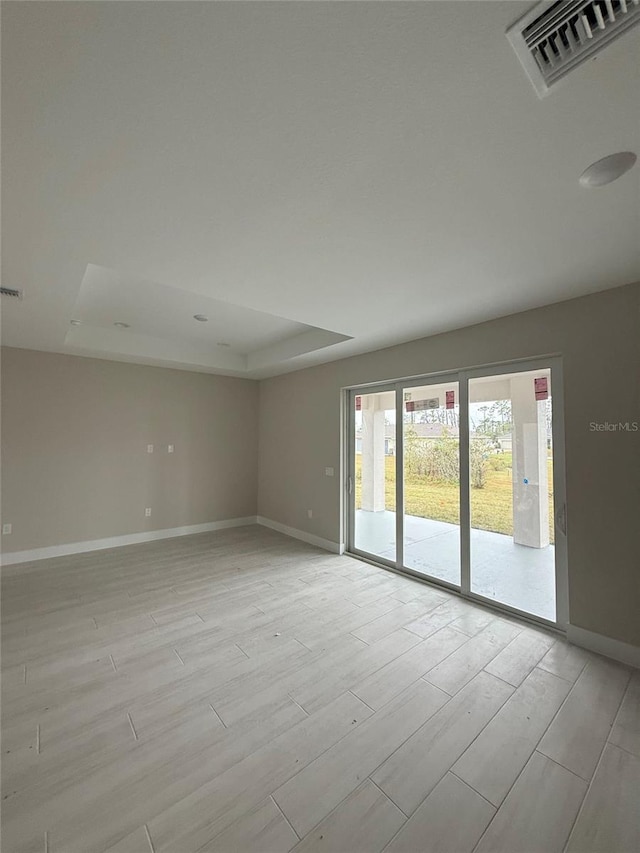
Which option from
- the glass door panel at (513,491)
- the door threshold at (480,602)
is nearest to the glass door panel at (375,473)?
the door threshold at (480,602)

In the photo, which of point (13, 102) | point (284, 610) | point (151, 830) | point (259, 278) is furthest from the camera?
point (284, 610)

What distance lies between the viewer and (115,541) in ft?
16.3

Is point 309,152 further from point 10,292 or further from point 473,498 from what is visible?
point 473,498

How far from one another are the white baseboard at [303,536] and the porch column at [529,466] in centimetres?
239

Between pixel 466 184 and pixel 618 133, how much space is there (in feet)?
1.75

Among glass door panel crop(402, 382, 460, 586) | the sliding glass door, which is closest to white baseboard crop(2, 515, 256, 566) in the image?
the sliding glass door

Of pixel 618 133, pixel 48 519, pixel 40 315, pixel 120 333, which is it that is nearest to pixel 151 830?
pixel 618 133

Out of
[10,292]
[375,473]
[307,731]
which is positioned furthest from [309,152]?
[375,473]

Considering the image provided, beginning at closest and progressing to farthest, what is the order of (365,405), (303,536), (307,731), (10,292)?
(307,731), (10,292), (365,405), (303,536)

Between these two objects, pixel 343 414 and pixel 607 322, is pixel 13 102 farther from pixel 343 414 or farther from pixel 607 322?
pixel 343 414

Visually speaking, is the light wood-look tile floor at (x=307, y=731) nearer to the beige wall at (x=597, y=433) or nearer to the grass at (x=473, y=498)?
the beige wall at (x=597, y=433)

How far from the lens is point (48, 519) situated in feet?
14.7

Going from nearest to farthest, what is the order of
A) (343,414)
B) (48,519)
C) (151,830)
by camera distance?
(151,830) → (48,519) → (343,414)

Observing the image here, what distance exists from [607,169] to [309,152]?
1.30 m
